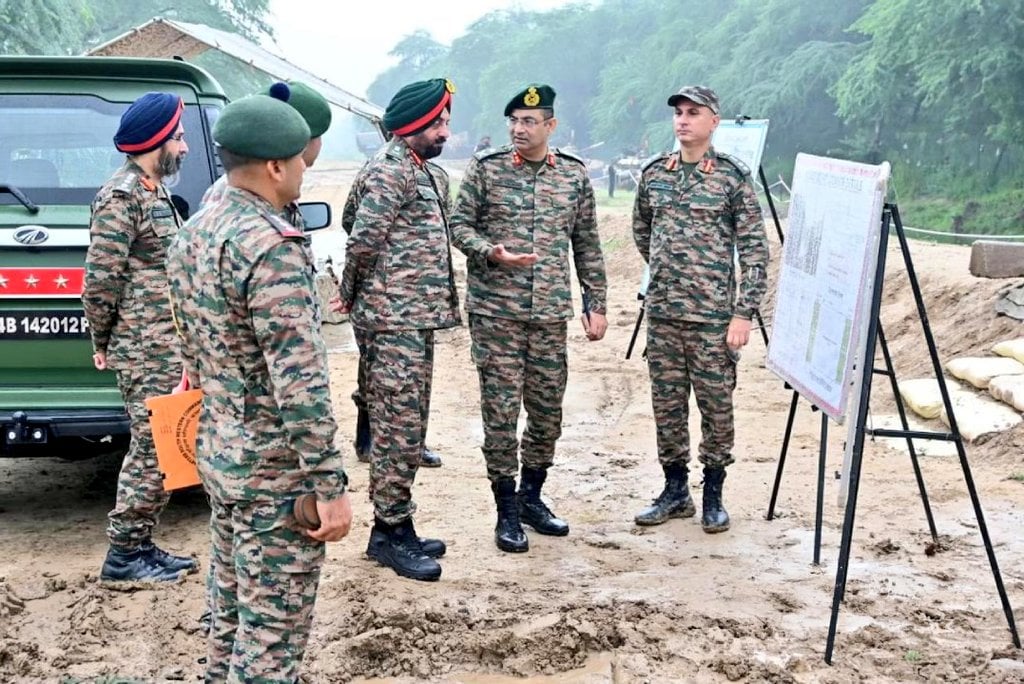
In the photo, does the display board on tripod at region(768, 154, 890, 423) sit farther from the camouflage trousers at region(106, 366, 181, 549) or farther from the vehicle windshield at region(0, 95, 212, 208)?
the vehicle windshield at region(0, 95, 212, 208)

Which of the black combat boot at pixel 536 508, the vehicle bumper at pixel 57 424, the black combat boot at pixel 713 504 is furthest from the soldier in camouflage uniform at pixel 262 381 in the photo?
the black combat boot at pixel 713 504

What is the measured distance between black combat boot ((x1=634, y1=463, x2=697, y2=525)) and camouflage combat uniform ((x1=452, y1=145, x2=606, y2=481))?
30.7 inches

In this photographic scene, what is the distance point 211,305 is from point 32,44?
1709 centimetres

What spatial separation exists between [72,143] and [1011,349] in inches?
227

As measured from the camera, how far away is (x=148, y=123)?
4.28 metres

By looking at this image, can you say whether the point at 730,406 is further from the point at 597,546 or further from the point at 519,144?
the point at 519,144

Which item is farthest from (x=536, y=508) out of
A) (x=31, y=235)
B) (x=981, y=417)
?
(x=981, y=417)

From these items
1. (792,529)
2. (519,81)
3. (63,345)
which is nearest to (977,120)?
(792,529)

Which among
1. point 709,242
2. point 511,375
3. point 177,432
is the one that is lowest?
point 511,375

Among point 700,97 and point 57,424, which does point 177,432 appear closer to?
point 57,424

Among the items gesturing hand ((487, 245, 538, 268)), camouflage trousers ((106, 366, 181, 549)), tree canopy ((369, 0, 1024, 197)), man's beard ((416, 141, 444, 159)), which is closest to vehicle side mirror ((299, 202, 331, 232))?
man's beard ((416, 141, 444, 159))

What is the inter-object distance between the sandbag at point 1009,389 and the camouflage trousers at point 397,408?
12.8 feet

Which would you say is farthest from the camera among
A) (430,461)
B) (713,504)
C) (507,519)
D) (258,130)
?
(430,461)

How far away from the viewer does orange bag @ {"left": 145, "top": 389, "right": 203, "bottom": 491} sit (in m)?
2.99
